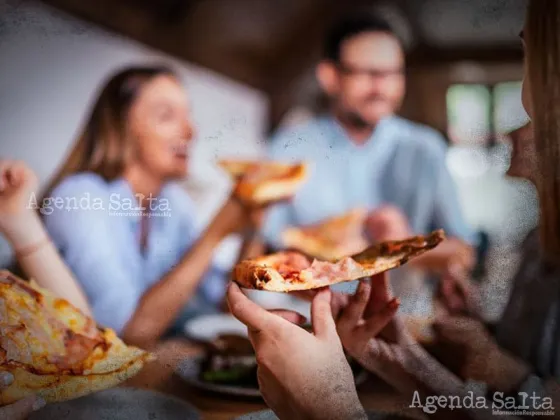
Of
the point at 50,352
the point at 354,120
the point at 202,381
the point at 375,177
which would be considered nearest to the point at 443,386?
the point at 202,381

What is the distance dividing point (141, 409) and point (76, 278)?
0.45 meters

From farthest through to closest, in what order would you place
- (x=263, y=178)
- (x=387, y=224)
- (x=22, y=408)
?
(x=387, y=224)
(x=263, y=178)
(x=22, y=408)

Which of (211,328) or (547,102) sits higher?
(547,102)

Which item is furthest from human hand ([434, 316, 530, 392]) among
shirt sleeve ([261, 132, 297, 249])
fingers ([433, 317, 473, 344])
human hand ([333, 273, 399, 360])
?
shirt sleeve ([261, 132, 297, 249])

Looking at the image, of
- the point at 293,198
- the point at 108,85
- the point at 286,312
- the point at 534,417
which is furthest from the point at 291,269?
the point at 108,85

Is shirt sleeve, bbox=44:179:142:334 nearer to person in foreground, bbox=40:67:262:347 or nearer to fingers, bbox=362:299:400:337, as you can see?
person in foreground, bbox=40:67:262:347

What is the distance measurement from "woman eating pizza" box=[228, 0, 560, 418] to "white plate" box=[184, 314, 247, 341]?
36cm

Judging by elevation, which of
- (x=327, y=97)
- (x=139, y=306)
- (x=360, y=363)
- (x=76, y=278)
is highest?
(x=327, y=97)

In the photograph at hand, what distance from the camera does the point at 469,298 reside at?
5.39 feet

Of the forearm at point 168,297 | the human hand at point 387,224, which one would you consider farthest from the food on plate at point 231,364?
Result: the human hand at point 387,224

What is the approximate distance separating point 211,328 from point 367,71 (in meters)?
0.99

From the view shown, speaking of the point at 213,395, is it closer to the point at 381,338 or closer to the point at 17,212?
the point at 381,338

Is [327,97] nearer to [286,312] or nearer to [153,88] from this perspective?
[153,88]

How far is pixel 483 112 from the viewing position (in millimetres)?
1621
